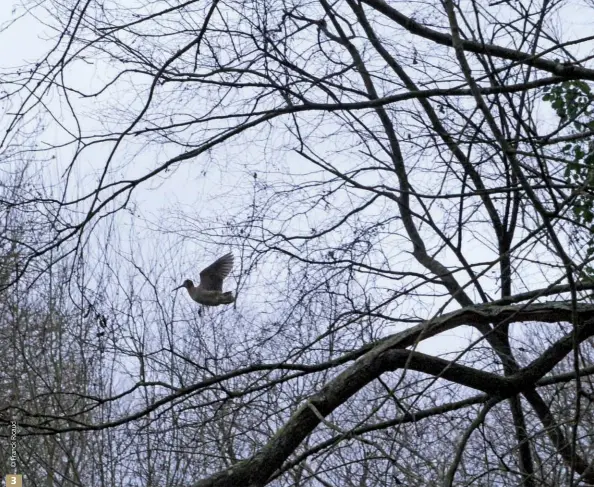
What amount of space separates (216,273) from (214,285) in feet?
0.71

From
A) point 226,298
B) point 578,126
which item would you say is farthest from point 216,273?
point 578,126

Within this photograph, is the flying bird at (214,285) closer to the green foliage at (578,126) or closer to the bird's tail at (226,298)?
the bird's tail at (226,298)

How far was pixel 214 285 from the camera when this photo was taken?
616 cm

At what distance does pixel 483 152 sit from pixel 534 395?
1354 millimetres

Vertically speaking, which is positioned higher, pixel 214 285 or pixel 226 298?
pixel 214 285

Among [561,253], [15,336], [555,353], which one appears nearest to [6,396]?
[15,336]

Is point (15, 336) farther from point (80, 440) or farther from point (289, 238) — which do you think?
point (289, 238)

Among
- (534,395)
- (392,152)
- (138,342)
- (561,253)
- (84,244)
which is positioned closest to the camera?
(561,253)

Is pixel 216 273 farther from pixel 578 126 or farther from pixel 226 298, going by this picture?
pixel 578 126

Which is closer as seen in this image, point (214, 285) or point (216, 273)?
point (216, 273)

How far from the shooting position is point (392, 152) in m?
5.64

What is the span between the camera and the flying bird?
5.80 meters

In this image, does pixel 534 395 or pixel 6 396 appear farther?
pixel 6 396

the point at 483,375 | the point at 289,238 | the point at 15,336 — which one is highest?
the point at 15,336
